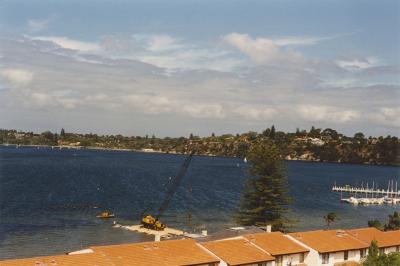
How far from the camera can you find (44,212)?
121 metres

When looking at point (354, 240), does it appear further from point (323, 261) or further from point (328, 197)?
point (328, 197)

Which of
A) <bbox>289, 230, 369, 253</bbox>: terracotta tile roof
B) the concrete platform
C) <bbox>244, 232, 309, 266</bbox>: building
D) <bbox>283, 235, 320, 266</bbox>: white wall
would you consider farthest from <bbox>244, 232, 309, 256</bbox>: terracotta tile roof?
the concrete platform

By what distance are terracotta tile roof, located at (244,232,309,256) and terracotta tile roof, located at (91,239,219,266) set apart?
737 cm

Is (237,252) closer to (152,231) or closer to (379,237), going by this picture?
(379,237)

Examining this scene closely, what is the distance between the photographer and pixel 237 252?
2009 inches

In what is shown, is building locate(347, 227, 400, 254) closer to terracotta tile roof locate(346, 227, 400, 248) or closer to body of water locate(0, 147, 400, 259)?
terracotta tile roof locate(346, 227, 400, 248)

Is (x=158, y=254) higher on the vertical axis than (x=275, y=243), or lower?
higher

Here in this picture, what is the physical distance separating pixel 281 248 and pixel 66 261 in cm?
2320

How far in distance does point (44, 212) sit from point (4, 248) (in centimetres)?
4070

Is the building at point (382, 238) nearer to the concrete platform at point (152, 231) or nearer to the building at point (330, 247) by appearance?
the building at point (330, 247)

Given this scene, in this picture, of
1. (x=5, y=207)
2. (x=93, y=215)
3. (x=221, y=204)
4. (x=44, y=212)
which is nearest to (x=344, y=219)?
(x=221, y=204)

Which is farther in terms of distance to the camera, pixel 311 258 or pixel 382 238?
pixel 382 238

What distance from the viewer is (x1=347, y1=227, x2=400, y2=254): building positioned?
60.5 meters

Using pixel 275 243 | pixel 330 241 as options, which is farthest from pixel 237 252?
pixel 330 241
